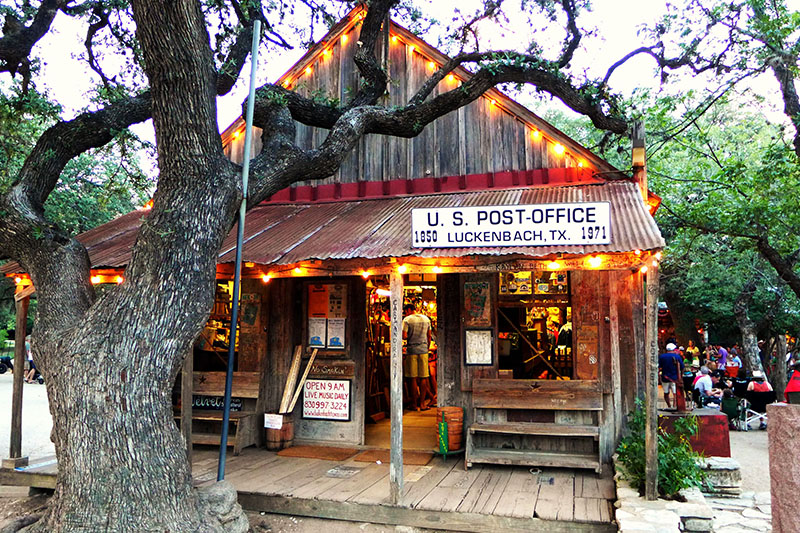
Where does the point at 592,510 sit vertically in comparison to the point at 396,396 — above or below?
below

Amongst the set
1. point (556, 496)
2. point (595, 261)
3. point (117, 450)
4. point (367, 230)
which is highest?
point (367, 230)

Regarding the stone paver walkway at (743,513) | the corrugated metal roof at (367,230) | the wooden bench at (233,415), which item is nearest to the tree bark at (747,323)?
the stone paver walkway at (743,513)

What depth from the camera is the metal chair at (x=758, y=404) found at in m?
12.9

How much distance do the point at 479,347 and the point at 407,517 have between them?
2852 millimetres

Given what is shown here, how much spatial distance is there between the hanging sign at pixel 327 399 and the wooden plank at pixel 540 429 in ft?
7.06

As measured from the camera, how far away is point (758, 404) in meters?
13.0

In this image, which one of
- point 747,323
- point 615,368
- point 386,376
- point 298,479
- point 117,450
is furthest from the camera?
point 747,323

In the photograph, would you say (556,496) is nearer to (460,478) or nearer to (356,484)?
(460,478)

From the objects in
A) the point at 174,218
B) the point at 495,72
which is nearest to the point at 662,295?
the point at 495,72

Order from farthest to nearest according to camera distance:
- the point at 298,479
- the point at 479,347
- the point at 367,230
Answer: the point at 479,347
the point at 367,230
the point at 298,479

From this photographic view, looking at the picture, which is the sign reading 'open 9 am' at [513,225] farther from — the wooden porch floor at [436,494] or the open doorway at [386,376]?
the open doorway at [386,376]

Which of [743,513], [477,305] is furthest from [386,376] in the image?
[743,513]

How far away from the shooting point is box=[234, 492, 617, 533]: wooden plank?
5688 mm

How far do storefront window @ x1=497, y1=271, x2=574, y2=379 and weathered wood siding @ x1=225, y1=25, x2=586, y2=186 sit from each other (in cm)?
175
